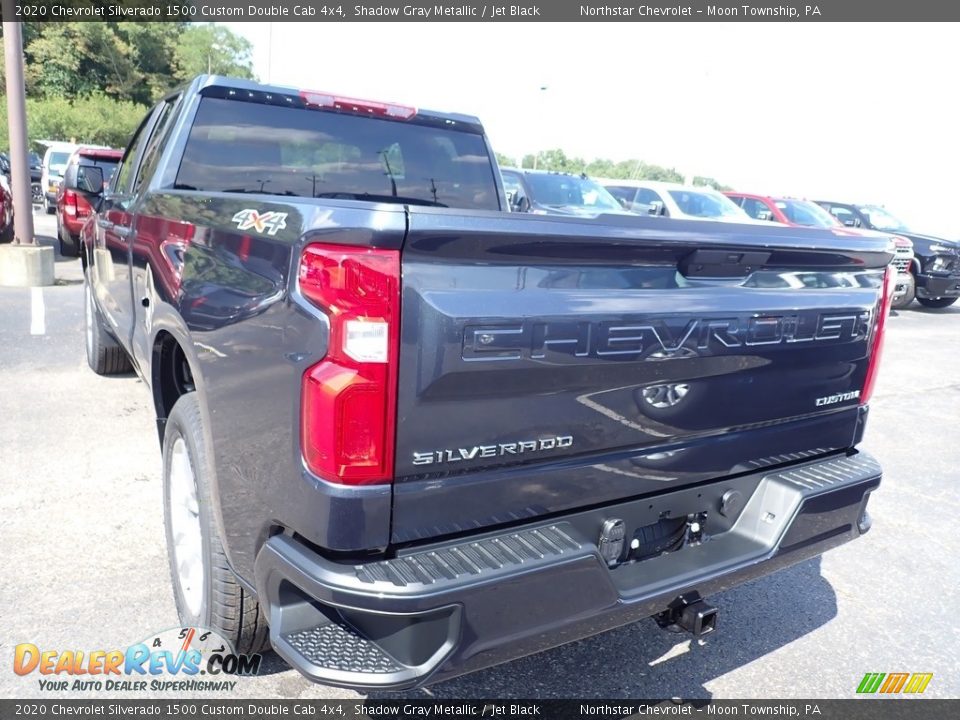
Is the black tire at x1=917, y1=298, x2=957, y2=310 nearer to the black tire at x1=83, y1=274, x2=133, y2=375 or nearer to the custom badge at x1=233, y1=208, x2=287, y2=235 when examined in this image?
the black tire at x1=83, y1=274, x2=133, y2=375

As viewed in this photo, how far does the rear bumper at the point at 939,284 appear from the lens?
13.6 metres

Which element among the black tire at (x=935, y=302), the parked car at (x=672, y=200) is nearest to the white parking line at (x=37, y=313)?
the parked car at (x=672, y=200)

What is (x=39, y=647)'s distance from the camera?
260cm

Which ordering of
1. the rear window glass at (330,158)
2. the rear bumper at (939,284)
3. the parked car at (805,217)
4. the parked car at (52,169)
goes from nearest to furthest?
the rear window glass at (330,158) < the parked car at (805,217) < the rear bumper at (939,284) < the parked car at (52,169)

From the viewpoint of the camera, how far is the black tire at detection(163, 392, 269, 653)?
2.28 metres

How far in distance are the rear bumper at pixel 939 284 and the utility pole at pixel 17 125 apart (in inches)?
572

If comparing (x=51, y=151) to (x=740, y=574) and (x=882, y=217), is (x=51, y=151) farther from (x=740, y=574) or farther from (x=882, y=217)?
(x=740, y=574)

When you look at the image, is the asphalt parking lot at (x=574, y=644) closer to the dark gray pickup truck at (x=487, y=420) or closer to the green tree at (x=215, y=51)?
the dark gray pickup truck at (x=487, y=420)

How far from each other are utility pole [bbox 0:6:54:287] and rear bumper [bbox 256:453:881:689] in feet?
29.9

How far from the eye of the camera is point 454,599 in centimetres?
176

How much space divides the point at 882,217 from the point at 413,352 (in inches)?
637

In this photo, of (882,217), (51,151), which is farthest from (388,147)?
(51,151)

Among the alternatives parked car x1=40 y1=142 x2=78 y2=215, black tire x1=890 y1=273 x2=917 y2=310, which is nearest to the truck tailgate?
black tire x1=890 y1=273 x2=917 y2=310

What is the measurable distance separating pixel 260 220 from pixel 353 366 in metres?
0.57
